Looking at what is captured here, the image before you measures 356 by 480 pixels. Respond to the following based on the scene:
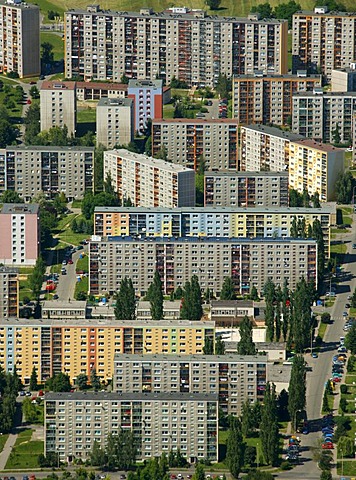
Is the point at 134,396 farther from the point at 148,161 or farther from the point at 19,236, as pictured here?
the point at 148,161

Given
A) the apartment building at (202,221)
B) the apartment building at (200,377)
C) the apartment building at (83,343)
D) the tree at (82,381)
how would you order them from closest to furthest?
the apartment building at (200,377)
the tree at (82,381)
the apartment building at (83,343)
the apartment building at (202,221)

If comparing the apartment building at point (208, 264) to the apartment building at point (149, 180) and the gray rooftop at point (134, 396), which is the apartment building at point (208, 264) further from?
the gray rooftop at point (134, 396)

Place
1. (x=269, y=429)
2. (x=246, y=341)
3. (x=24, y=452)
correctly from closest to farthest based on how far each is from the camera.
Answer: (x=269, y=429), (x=24, y=452), (x=246, y=341)

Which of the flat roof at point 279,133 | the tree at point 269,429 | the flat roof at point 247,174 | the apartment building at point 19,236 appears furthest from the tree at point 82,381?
the flat roof at point 279,133


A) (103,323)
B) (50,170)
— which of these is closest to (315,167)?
(50,170)

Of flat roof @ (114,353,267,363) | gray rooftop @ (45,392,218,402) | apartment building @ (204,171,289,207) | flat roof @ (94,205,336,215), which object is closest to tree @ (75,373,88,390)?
flat roof @ (114,353,267,363)

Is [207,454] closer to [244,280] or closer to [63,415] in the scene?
[63,415]
